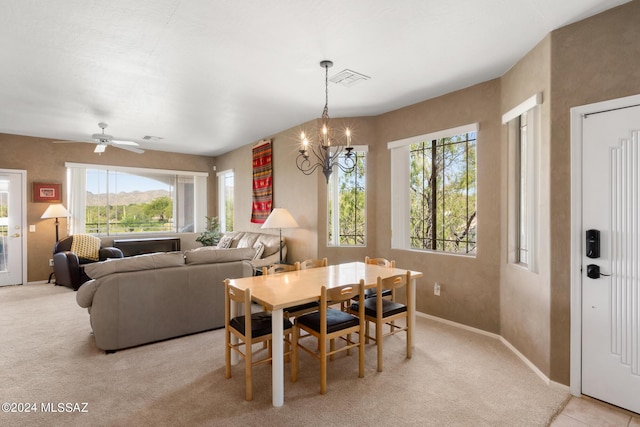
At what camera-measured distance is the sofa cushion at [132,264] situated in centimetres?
308

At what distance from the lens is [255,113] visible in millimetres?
4695

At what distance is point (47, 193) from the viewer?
6.17 meters

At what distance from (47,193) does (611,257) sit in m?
8.13

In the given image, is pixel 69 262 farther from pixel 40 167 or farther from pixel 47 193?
pixel 40 167

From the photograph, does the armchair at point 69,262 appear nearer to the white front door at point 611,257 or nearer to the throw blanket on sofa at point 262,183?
the throw blanket on sofa at point 262,183

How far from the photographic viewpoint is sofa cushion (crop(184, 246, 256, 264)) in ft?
11.8

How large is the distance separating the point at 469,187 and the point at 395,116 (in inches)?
54.5

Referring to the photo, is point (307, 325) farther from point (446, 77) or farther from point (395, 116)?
point (395, 116)

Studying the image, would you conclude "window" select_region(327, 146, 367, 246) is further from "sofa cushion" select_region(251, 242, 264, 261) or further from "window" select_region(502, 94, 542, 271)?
"window" select_region(502, 94, 542, 271)

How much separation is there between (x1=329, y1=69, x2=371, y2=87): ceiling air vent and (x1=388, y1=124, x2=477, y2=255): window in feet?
3.87

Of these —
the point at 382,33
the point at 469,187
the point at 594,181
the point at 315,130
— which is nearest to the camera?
the point at 594,181

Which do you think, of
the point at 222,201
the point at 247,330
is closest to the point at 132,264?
the point at 247,330

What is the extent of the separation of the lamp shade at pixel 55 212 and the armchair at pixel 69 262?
0.44 meters

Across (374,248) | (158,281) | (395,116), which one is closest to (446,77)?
(395,116)
